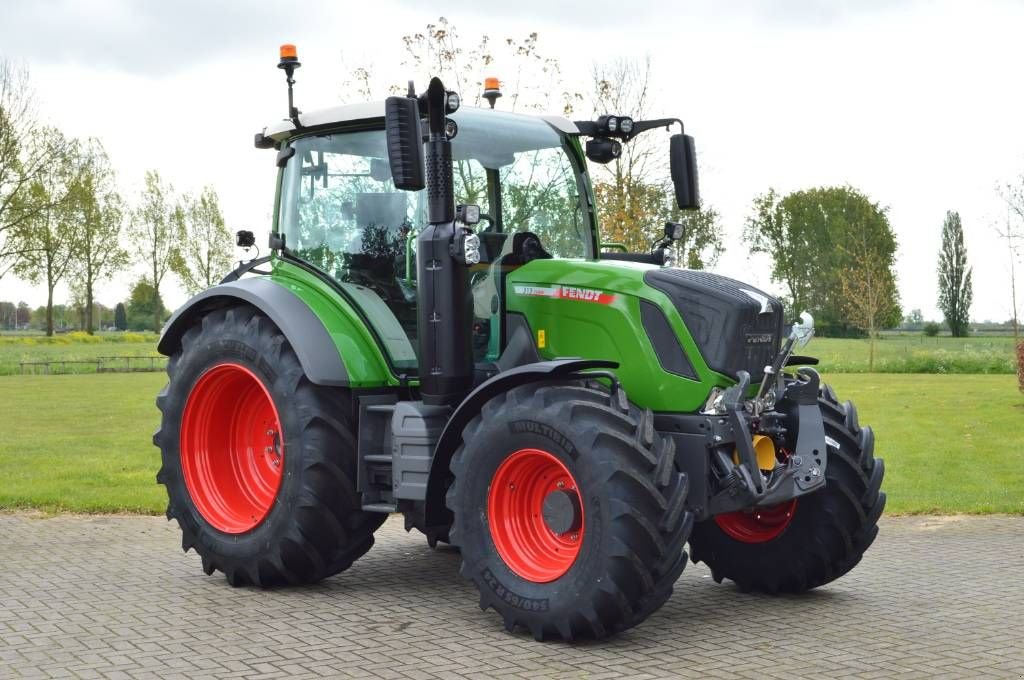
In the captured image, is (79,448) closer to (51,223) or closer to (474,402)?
(474,402)

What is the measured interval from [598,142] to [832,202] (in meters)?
59.8

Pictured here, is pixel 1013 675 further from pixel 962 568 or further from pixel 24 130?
pixel 24 130

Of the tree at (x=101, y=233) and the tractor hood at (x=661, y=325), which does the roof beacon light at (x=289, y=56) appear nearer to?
the tractor hood at (x=661, y=325)

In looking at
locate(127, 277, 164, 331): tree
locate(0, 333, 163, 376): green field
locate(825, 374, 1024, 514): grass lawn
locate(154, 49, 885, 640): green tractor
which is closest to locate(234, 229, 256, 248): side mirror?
locate(154, 49, 885, 640): green tractor

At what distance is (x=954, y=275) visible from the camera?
244 ft

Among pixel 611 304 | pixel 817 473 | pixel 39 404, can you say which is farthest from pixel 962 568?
pixel 39 404

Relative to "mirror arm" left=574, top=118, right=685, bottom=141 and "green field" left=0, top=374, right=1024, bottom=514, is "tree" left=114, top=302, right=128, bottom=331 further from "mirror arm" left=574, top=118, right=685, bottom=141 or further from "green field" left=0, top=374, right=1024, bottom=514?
"mirror arm" left=574, top=118, right=685, bottom=141

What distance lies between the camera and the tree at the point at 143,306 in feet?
190

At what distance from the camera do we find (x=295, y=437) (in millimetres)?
7156

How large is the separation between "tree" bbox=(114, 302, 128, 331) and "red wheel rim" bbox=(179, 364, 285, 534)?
229ft

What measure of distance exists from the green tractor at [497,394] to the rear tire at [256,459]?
0.05 ft

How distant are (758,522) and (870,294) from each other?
1420 inches

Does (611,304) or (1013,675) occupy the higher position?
(611,304)

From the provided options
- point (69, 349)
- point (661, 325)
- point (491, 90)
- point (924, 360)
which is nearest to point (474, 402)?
point (661, 325)
